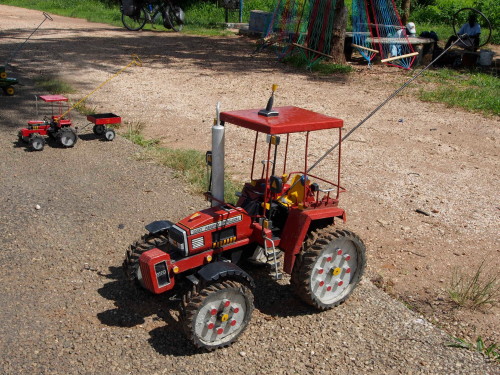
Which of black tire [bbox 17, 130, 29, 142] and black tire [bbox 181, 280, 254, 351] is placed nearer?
black tire [bbox 181, 280, 254, 351]

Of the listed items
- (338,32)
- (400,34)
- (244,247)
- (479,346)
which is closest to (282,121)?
(244,247)

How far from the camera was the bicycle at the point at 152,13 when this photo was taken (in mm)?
22203

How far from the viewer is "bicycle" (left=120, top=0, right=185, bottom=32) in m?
22.2

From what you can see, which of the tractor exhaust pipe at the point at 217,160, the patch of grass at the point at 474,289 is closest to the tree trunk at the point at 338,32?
the patch of grass at the point at 474,289

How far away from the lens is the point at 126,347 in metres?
4.07


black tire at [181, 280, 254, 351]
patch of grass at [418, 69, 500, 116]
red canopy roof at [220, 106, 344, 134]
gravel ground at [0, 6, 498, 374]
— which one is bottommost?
gravel ground at [0, 6, 498, 374]

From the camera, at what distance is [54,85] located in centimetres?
1245

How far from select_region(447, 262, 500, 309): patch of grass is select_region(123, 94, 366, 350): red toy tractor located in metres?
1.00

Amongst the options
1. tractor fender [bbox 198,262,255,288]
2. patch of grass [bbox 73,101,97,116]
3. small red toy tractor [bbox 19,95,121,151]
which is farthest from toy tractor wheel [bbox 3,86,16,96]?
tractor fender [bbox 198,262,255,288]

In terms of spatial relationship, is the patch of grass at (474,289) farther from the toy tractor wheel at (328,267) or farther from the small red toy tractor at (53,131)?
the small red toy tractor at (53,131)

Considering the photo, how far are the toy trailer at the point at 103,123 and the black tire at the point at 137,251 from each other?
15.5 feet

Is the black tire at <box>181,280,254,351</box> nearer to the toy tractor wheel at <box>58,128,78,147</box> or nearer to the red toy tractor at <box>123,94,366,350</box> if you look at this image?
the red toy tractor at <box>123,94,366,350</box>

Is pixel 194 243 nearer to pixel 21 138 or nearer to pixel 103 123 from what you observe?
pixel 103 123

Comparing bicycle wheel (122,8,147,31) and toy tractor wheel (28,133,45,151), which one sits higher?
bicycle wheel (122,8,147,31)
